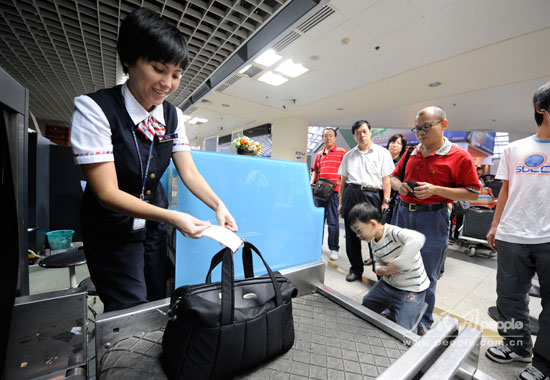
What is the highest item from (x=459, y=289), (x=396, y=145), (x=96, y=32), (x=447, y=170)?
(x=96, y=32)

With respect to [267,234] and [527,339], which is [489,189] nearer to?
[527,339]

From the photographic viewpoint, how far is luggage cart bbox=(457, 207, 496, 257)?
3564mm

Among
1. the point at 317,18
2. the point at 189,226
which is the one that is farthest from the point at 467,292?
the point at 317,18

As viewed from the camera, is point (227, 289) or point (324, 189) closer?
point (227, 289)

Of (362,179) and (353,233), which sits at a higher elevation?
(362,179)

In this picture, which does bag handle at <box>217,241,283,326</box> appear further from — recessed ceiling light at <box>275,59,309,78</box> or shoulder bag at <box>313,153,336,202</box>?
recessed ceiling light at <box>275,59,309,78</box>

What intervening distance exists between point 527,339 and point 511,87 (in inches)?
227

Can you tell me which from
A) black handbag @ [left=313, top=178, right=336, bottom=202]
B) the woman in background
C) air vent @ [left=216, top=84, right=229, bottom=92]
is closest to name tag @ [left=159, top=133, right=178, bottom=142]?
black handbag @ [left=313, top=178, right=336, bottom=202]

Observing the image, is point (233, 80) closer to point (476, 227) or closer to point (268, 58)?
point (268, 58)

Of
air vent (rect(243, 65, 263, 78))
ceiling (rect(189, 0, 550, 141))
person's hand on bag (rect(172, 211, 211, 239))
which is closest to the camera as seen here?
person's hand on bag (rect(172, 211, 211, 239))

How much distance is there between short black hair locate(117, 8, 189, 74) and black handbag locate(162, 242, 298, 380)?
24.5 inches

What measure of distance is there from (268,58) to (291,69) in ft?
2.01

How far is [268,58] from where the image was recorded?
4430 mm

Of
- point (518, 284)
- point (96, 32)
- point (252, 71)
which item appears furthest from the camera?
point (252, 71)
